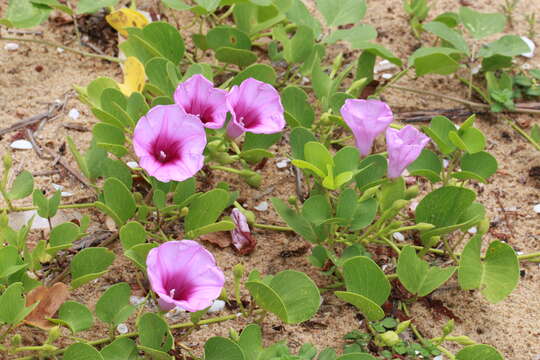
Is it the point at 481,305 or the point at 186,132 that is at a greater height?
the point at 186,132

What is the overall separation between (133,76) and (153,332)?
0.88 m

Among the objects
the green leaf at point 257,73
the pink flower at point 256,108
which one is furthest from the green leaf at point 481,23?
the pink flower at point 256,108

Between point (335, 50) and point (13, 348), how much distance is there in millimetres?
1634

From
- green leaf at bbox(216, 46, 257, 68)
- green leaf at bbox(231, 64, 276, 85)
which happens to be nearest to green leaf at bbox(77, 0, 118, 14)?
green leaf at bbox(216, 46, 257, 68)

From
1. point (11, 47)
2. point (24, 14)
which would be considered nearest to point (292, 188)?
point (24, 14)

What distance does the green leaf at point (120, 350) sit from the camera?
1.62m

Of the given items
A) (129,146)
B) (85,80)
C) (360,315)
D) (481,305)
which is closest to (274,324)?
(360,315)

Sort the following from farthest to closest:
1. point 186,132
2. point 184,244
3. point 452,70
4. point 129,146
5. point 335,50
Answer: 1. point 335,50
2. point 452,70
3. point 129,146
4. point 186,132
5. point 184,244

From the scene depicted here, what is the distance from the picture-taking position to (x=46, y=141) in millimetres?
2307

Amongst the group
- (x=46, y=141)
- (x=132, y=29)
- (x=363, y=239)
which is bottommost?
(x=46, y=141)

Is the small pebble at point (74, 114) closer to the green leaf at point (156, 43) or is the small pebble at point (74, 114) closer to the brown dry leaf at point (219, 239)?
the green leaf at point (156, 43)

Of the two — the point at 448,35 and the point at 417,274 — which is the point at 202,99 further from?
the point at 448,35

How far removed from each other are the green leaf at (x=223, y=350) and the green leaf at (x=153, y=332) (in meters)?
0.09

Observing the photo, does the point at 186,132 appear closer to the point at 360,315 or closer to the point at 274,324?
the point at 274,324
